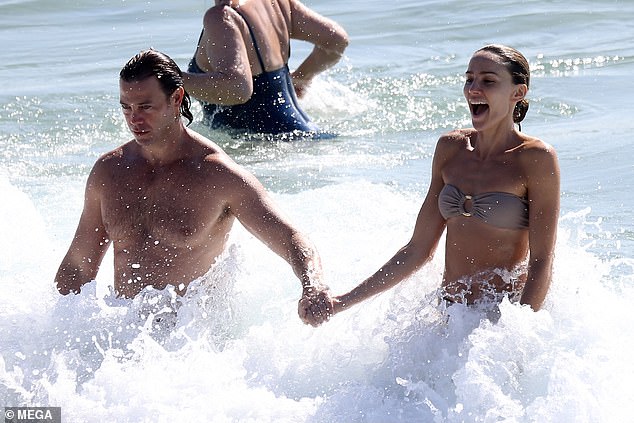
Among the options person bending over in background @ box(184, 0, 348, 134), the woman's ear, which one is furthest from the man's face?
person bending over in background @ box(184, 0, 348, 134)

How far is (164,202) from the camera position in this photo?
4.55m

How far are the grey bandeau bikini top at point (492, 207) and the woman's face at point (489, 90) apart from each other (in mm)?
237

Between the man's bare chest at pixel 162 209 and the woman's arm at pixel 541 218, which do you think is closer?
the woman's arm at pixel 541 218

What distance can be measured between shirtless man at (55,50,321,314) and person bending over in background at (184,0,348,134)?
251 cm

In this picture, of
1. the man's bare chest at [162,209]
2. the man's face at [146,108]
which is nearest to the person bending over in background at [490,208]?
the man's bare chest at [162,209]

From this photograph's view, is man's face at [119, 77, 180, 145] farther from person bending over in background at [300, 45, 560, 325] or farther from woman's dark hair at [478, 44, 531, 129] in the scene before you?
woman's dark hair at [478, 44, 531, 129]

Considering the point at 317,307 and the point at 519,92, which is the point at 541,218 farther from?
the point at 317,307

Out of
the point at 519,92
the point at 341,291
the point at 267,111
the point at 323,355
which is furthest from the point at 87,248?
the point at 267,111

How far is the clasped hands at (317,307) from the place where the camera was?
13.9 feet

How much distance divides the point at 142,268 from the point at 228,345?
429mm

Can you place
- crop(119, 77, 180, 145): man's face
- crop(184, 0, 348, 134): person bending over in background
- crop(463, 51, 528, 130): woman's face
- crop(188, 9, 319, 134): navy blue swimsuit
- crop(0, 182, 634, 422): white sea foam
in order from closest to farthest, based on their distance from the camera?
crop(0, 182, 634, 422): white sea foam → crop(463, 51, 528, 130): woman's face → crop(119, 77, 180, 145): man's face → crop(184, 0, 348, 134): person bending over in background → crop(188, 9, 319, 134): navy blue swimsuit

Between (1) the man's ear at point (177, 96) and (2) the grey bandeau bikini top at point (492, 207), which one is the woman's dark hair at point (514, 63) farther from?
(1) the man's ear at point (177, 96)

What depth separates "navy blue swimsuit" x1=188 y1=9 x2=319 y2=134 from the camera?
7703 mm

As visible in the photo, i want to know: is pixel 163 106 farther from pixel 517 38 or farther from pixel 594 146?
pixel 517 38
